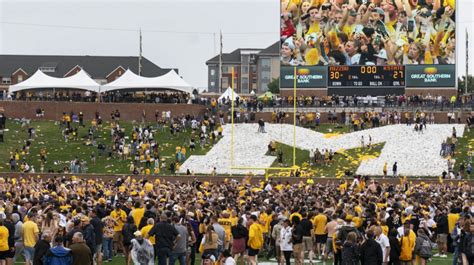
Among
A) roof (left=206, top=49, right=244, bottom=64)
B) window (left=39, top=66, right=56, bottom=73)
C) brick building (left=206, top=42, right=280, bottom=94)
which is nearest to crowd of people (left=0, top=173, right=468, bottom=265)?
window (left=39, top=66, right=56, bottom=73)

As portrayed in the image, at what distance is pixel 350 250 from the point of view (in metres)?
18.3

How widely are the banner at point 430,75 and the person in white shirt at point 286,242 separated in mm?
44721

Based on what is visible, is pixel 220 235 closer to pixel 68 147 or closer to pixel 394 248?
pixel 394 248

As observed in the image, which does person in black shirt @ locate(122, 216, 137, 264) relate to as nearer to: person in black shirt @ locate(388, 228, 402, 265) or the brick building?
person in black shirt @ locate(388, 228, 402, 265)

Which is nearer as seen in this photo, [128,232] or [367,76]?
[128,232]

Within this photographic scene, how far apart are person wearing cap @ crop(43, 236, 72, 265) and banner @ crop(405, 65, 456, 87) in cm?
5103

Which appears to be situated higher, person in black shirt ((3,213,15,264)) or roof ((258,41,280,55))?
roof ((258,41,280,55))

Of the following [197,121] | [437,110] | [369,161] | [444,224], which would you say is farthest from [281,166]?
[444,224]

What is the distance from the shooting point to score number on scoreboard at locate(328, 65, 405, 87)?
64.2 m

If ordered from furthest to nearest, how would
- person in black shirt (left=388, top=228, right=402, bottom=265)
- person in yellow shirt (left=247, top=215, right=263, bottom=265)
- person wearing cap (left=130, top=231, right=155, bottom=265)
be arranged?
1. person in yellow shirt (left=247, top=215, right=263, bottom=265)
2. person in black shirt (left=388, top=228, right=402, bottom=265)
3. person wearing cap (left=130, top=231, right=155, bottom=265)

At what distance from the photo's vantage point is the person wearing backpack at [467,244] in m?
19.6

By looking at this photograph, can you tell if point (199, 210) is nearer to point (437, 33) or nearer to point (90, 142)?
point (90, 142)

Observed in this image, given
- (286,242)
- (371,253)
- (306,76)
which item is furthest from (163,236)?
(306,76)

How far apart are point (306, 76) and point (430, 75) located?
24.8 ft
